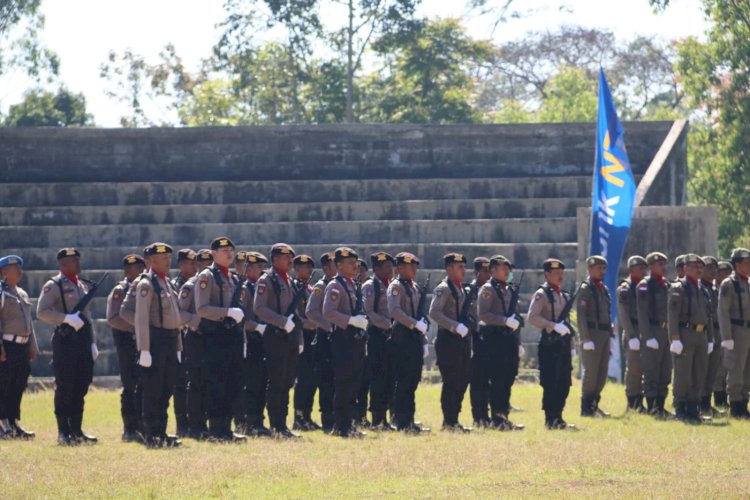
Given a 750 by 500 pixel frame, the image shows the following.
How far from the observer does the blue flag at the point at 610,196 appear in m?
22.9

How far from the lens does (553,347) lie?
17.5m

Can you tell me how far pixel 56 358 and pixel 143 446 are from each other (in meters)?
1.47

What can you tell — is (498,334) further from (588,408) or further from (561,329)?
(588,408)

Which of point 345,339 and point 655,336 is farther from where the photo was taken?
point 655,336

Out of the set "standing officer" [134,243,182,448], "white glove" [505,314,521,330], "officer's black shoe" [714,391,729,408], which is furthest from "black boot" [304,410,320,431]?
"officer's black shoe" [714,391,729,408]

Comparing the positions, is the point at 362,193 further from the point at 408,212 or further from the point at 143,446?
the point at 143,446

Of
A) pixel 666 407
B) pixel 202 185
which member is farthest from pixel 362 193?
pixel 666 407

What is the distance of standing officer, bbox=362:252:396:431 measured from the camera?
1706 centimetres

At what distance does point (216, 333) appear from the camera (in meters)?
15.6

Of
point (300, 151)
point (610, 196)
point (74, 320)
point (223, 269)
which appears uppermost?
point (300, 151)

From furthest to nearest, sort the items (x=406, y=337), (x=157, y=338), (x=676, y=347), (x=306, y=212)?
(x=306, y=212) < (x=676, y=347) < (x=406, y=337) < (x=157, y=338)

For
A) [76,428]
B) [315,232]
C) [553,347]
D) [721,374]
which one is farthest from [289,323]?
[315,232]

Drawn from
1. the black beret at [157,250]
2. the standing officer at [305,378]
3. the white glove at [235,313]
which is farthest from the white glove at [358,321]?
the black beret at [157,250]

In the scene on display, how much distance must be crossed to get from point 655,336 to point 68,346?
22.9ft
